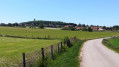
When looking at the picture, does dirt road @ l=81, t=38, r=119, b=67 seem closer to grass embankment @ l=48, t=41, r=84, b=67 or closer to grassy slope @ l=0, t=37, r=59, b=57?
grass embankment @ l=48, t=41, r=84, b=67

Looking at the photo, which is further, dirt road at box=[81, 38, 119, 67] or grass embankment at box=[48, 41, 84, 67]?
dirt road at box=[81, 38, 119, 67]

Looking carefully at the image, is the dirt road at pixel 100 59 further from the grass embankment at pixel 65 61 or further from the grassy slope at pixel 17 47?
the grassy slope at pixel 17 47

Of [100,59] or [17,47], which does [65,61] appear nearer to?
[100,59]

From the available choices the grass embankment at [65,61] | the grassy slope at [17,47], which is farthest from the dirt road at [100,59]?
the grassy slope at [17,47]

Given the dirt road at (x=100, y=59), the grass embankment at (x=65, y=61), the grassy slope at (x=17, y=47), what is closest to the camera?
the grass embankment at (x=65, y=61)

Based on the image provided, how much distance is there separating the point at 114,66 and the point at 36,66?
593 centimetres

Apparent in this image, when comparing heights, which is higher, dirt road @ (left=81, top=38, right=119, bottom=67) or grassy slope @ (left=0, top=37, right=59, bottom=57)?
dirt road @ (left=81, top=38, right=119, bottom=67)

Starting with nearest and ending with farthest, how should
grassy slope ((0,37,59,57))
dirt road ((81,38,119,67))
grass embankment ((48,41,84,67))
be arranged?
grass embankment ((48,41,84,67)) → dirt road ((81,38,119,67)) → grassy slope ((0,37,59,57))

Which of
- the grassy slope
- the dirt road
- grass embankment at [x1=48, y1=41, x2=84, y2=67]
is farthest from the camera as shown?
the grassy slope

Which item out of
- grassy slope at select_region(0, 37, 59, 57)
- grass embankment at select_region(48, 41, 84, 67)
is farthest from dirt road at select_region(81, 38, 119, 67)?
grassy slope at select_region(0, 37, 59, 57)

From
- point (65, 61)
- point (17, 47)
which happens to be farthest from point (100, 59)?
point (17, 47)

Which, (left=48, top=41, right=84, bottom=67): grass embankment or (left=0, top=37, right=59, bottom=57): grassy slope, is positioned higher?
(left=48, top=41, right=84, bottom=67): grass embankment

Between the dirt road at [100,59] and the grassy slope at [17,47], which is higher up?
the dirt road at [100,59]

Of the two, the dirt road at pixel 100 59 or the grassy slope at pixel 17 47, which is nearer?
the dirt road at pixel 100 59
